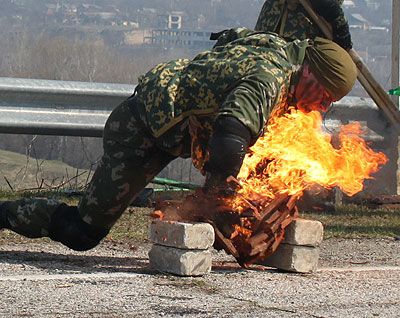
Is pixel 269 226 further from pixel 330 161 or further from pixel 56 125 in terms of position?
pixel 56 125

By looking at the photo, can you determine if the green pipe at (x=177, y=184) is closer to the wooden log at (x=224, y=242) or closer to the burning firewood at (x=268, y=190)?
the burning firewood at (x=268, y=190)

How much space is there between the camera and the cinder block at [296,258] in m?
7.45

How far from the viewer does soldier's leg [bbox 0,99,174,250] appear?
732 cm

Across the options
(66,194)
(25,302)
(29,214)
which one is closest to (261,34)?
(29,214)

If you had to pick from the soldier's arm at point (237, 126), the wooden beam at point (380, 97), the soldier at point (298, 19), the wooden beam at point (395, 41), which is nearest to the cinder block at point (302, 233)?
the soldier's arm at point (237, 126)

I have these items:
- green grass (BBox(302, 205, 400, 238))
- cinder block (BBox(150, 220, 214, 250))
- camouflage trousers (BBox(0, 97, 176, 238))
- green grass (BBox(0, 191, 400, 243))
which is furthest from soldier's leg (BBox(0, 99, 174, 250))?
green grass (BBox(302, 205, 400, 238))

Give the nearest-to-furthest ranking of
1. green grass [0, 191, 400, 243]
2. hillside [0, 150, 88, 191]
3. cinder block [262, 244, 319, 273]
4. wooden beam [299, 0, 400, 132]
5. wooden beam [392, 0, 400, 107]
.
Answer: cinder block [262, 244, 319, 273] → green grass [0, 191, 400, 243] → hillside [0, 150, 88, 191] → wooden beam [299, 0, 400, 132] → wooden beam [392, 0, 400, 107]

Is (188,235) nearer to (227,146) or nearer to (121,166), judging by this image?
(227,146)

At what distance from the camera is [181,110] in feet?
23.2

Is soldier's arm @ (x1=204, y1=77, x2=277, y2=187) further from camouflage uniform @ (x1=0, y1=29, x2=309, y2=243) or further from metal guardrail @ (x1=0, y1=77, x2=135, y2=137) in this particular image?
metal guardrail @ (x1=0, y1=77, x2=135, y2=137)

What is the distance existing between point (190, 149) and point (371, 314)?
1.58 m

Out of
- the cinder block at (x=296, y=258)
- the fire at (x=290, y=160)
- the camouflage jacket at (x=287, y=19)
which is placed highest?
the camouflage jacket at (x=287, y=19)

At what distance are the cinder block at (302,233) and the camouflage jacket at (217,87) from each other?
2.37 feet

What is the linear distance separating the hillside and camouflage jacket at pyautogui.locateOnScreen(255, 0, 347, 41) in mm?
3281
